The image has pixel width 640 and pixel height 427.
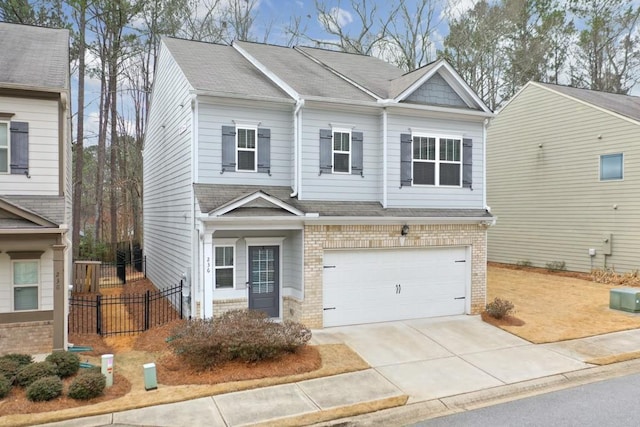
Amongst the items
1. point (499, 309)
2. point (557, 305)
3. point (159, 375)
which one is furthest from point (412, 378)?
point (557, 305)

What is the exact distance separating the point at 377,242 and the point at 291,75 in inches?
224

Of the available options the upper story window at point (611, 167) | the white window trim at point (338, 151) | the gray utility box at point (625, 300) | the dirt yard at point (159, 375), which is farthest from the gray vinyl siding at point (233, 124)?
the upper story window at point (611, 167)

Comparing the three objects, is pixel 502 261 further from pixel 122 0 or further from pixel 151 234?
pixel 122 0

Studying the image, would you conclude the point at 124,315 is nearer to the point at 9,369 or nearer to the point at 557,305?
the point at 9,369

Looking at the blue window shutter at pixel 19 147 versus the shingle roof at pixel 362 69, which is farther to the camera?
the shingle roof at pixel 362 69

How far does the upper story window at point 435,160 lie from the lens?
13227 mm

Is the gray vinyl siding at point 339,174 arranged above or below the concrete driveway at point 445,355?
above

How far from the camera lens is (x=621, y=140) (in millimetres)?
18766

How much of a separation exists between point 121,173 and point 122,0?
11088 mm

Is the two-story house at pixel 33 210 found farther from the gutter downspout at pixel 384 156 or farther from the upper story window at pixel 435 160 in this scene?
the upper story window at pixel 435 160

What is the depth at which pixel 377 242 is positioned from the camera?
12.7 m

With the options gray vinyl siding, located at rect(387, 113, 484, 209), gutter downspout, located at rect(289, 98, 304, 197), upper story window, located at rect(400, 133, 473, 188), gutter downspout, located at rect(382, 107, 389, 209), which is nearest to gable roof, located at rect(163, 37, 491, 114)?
gutter downspout, located at rect(289, 98, 304, 197)

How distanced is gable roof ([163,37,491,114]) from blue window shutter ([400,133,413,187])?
3.73 ft

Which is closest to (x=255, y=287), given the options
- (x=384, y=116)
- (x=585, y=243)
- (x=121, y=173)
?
(x=384, y=116)
